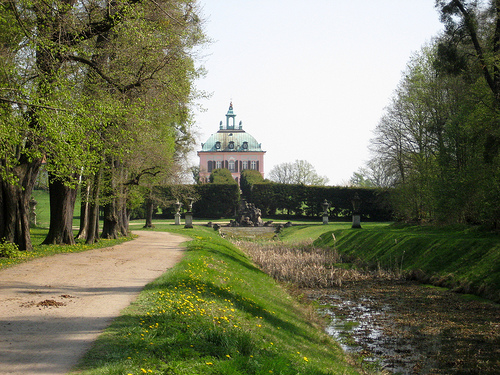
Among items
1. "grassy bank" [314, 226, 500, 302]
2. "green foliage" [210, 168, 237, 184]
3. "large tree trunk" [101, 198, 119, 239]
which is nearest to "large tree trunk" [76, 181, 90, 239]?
"large tree trunk" [101, 198, 119, 239]

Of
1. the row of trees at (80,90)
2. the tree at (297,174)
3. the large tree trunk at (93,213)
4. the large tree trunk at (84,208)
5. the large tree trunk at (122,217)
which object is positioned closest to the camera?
the row of trees at (80,90)

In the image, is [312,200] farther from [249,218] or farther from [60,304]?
[60,304]

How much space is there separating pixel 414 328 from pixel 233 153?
96172mm

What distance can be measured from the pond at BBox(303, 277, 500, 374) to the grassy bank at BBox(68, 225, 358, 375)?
99 cm

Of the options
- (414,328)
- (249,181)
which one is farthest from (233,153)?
(414,328)

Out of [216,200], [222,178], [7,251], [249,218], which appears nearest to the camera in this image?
[7,251]

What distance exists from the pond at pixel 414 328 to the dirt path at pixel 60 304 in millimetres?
4944

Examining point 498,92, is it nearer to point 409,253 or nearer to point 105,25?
point 409,253

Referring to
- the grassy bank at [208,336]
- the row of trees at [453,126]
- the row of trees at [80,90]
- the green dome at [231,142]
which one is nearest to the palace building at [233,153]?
the green dome at [231,142]

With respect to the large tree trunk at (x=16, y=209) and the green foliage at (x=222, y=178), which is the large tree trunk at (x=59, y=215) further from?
the green foliage at (x=222, y=178)

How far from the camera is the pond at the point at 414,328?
29.7ft

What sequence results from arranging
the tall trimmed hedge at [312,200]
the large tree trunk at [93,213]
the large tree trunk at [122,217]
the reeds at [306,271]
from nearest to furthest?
the reeds at [306,271] → the large tree trunk at [93,213] → the large tree trunk at [122,217] → the tall trimmed hedge at [312,200]

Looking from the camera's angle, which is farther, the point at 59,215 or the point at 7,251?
the point at 59,215

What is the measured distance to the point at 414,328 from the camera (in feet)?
37.7
